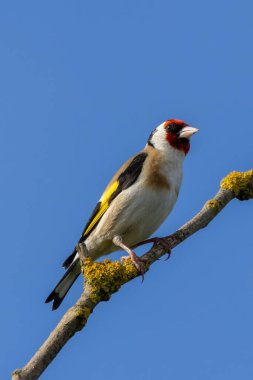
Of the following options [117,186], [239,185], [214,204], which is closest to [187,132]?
[117,186]

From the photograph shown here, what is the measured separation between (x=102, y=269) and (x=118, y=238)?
1.72 m

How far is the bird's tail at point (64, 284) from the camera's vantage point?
6.20 m

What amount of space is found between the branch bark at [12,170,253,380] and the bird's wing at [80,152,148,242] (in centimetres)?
107

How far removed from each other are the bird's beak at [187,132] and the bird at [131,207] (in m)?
0.26

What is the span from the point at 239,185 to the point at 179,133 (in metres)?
1.50

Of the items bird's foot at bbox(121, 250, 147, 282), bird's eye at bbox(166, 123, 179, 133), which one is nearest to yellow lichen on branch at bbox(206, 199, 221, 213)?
bird's foot at bbox(121, 250, 147, 282)

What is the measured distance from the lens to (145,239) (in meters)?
6.40

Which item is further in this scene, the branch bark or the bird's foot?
the bird's foot

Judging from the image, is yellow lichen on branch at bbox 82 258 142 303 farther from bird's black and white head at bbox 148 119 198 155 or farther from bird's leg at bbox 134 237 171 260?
bird's black and white head at bbox 148 119 198 155

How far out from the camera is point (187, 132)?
681 cm

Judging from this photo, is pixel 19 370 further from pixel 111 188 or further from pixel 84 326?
pixel 111 188

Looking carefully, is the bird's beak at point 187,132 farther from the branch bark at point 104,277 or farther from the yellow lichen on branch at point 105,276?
the yellow lichen on branch at point 105,276

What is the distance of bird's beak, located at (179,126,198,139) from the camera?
6.78m

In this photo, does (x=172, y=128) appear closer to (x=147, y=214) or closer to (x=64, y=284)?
(x=147, y=214)
